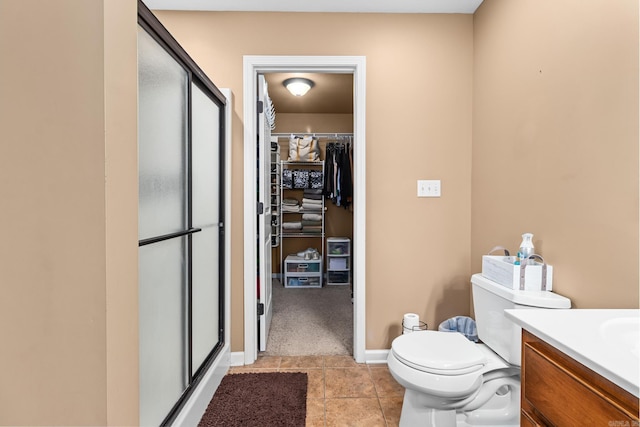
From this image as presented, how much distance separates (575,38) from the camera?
126 centimetres

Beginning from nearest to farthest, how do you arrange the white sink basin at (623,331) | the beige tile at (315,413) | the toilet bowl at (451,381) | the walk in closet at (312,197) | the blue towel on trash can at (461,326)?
the white sink basin at (623,331) → the toilet bowl at (451,381) → the beige tile at (315,413) → the blue towel on trash can at (461,326) → the walk in closet at (312,197)

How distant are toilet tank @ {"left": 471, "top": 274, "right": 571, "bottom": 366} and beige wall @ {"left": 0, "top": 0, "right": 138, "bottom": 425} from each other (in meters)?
1.43

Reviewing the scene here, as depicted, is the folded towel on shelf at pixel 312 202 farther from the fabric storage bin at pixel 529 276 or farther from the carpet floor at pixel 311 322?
the fabric storage bin at pixel 529 276

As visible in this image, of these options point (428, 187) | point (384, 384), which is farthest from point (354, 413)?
point (428, 187)

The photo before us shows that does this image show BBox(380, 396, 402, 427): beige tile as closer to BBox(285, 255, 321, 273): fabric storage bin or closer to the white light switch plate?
the white light switch plate

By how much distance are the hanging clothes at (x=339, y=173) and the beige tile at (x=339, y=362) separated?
87.1 inches

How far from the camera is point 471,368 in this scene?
1.30 metres

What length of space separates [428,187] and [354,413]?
142 centimetres

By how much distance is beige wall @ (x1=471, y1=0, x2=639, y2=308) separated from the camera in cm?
106

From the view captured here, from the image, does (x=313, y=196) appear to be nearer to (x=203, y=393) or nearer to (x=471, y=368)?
(x=203, y=393)

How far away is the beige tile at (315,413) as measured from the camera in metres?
1.57

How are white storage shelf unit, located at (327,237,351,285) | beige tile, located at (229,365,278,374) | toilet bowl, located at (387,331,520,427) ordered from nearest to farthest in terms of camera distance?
1. toilet bowl, located at (387,331,520,427)
2. beige tile, located at (229,365,278,374)
3. white storage shelf unit, located at (327,237,351,285)

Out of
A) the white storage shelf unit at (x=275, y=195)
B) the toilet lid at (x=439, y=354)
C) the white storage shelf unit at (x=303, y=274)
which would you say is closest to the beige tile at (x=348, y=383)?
the toilet lid at (x=439, y=354)

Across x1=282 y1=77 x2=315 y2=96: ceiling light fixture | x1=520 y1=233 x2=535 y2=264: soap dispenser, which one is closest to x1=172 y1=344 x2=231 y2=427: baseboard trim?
x1=520 y1=233 x2=535 y2=264: soap dispenser
